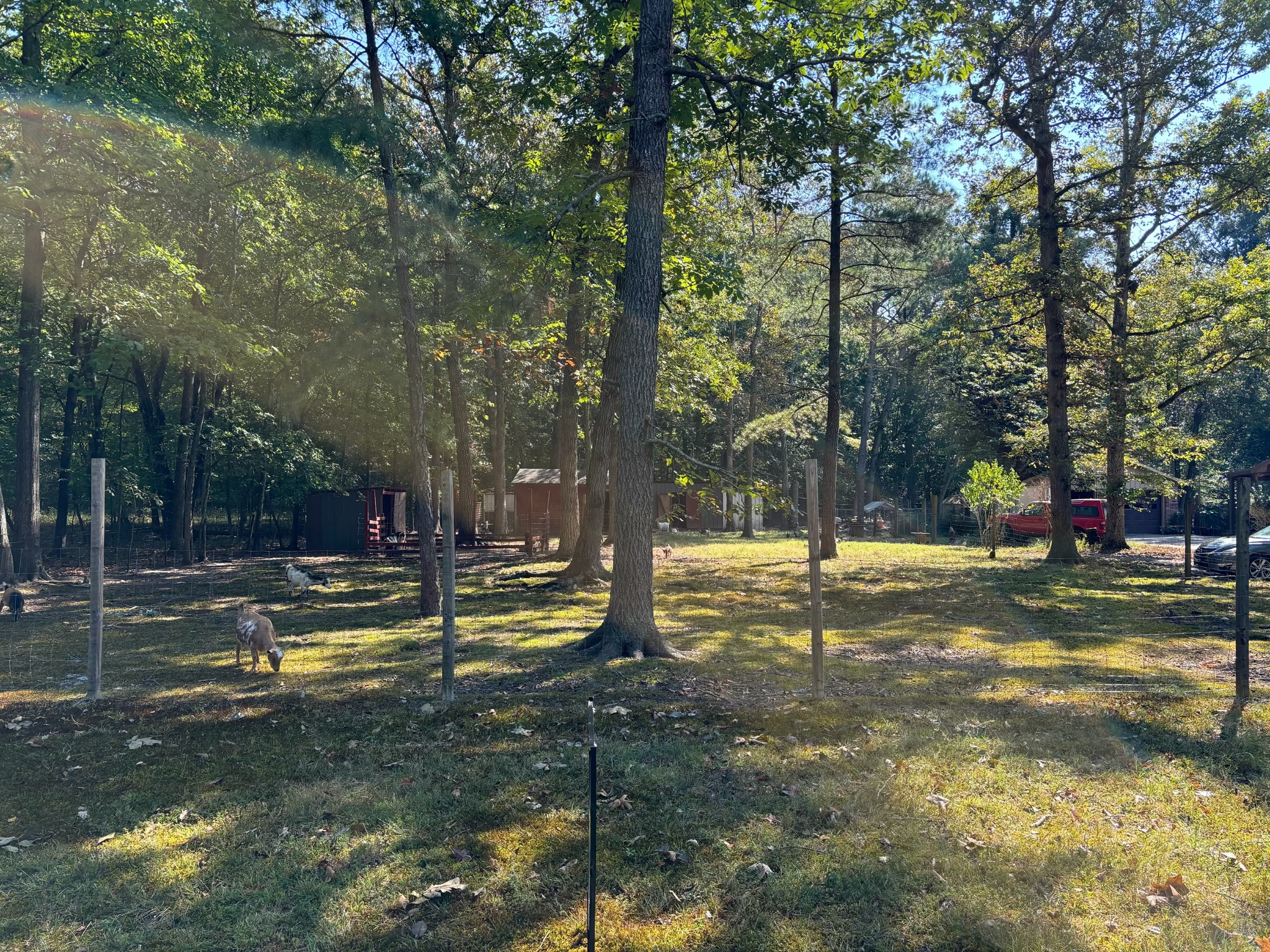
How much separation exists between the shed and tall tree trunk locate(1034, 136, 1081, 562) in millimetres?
18486

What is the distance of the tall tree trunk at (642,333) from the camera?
8.96 m

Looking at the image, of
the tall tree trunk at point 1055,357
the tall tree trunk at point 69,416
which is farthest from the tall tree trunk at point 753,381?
the tall tree trunk at point 69,416

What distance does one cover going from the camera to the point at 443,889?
387cm

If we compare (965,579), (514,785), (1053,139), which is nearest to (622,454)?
(514,785)

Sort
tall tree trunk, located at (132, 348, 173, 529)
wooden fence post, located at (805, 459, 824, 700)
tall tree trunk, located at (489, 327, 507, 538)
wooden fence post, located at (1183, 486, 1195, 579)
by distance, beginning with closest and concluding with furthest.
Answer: wooden fence post, located at (805, 459, 824, 700) < wooden fence post, located at (1183, 486, 1195, 579) < tall tree trunk, located at (132, 348, 173, 529) < tall tree trunk, located at (489, 327, 507, 538)

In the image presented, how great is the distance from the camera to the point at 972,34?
52.6ft

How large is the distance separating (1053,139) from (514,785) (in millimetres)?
19699

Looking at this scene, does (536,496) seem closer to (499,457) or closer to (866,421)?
(499,457)

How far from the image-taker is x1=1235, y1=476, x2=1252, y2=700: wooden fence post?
6.41 metres

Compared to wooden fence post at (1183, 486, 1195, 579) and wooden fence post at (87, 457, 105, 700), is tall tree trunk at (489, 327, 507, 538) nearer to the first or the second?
wooden fence post at (1183, 486, 1195, 579)

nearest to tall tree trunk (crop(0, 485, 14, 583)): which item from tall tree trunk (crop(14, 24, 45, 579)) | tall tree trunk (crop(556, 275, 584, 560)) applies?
tall tree trunk (crop(14, 24, 45, 579))

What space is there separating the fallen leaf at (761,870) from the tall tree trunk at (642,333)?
4.89 meters

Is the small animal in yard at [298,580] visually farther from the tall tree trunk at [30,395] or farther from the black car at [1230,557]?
the black car at [1230,557]

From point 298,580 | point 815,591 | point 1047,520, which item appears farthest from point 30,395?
point 1047,520
